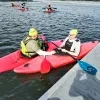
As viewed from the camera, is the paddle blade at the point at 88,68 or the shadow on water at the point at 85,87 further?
the paddle blade at the point at 88,68

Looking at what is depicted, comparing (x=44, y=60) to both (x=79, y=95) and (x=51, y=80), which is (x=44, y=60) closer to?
(x=51, y=80)

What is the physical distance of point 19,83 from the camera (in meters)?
8.58

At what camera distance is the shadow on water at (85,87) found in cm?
627

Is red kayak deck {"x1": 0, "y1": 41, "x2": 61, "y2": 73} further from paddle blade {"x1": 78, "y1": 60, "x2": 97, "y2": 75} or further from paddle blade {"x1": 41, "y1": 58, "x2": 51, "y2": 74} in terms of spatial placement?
paddle blade {"x1": 78, "y1": 60, "x2": 97, "y2": 75}

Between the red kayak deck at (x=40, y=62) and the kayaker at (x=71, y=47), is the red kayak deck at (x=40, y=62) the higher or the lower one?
the lower one

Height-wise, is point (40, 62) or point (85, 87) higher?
point (85, 87)

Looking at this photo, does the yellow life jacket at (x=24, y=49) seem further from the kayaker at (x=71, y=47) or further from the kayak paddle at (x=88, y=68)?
the kayak paddle at (x=88, y=68)

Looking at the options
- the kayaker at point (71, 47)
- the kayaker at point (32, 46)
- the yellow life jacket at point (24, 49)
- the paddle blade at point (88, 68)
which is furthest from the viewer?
the kayaker at point (71, 47)

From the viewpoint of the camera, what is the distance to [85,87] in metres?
6.70

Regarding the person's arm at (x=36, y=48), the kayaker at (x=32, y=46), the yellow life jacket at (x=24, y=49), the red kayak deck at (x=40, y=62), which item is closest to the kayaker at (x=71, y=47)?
the red kayak deck at (x=40, y=62)

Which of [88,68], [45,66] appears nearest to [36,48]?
[45,66]

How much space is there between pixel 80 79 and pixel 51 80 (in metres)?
1.98

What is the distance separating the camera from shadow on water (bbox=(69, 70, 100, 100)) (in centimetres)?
Answer: 627

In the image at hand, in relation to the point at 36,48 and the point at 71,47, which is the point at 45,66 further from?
the point at 71,47
